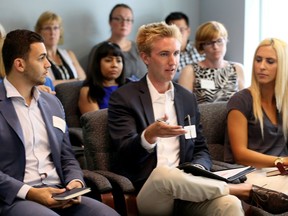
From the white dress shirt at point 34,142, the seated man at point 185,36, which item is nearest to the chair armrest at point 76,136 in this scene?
the white dress shirt at point 34,142

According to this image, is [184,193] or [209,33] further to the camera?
[209,33]

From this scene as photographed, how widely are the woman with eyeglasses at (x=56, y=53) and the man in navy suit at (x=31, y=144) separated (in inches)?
80.3

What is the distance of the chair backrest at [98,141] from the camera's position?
2.81 meters

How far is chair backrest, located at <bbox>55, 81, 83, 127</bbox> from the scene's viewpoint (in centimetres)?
398

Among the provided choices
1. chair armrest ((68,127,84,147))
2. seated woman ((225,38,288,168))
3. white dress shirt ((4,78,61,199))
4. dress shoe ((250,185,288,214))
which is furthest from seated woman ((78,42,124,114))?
dress shoe ((250,185,288,214))

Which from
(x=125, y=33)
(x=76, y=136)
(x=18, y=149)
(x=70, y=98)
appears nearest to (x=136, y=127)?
(x=18, y=149)

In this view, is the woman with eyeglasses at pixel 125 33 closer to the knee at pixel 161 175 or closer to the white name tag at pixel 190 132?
the white name tag at pixel 190 132

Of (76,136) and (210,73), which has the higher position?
(210,73)

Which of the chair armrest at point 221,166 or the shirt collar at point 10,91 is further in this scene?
the chair armrest at point 221,166

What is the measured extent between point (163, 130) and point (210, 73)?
1908 millimetres

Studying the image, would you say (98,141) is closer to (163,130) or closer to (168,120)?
(168,120)

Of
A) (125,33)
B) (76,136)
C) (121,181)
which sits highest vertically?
(125,33)

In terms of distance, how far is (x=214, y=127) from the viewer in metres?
3.16

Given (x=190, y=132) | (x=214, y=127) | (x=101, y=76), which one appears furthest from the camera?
(x=101, y=76)
